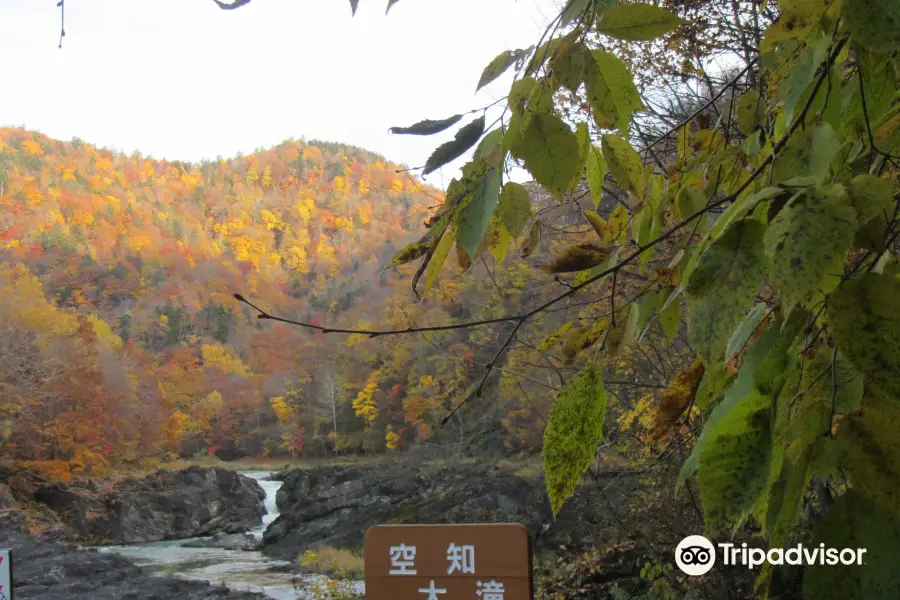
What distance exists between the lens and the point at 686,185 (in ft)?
1.43

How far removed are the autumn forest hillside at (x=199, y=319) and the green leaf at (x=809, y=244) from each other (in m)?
4.53

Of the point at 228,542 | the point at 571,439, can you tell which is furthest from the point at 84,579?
the point at 571,439

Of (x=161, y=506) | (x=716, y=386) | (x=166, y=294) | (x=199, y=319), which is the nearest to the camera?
(x=716, y=386)

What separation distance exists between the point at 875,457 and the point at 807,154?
0.34 ft

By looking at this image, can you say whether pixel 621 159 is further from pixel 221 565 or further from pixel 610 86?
pixel 221 565

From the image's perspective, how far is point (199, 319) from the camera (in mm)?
10406

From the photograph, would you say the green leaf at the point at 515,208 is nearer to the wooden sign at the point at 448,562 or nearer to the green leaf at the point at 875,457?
the green leaf at the point at 875,457

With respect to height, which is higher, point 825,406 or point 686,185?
point 686,185

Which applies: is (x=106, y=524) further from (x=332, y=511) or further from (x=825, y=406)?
(x=825, y=406)

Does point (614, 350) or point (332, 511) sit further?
point (332, 511)

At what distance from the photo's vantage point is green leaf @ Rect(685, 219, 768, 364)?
0.50ft

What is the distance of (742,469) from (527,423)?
641 centimetres

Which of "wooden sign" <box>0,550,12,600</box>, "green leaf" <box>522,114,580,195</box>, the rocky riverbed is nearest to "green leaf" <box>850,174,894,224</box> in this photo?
"green leaf" <box>522,114,580,195</box>

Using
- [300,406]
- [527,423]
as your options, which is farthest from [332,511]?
[527,423]
